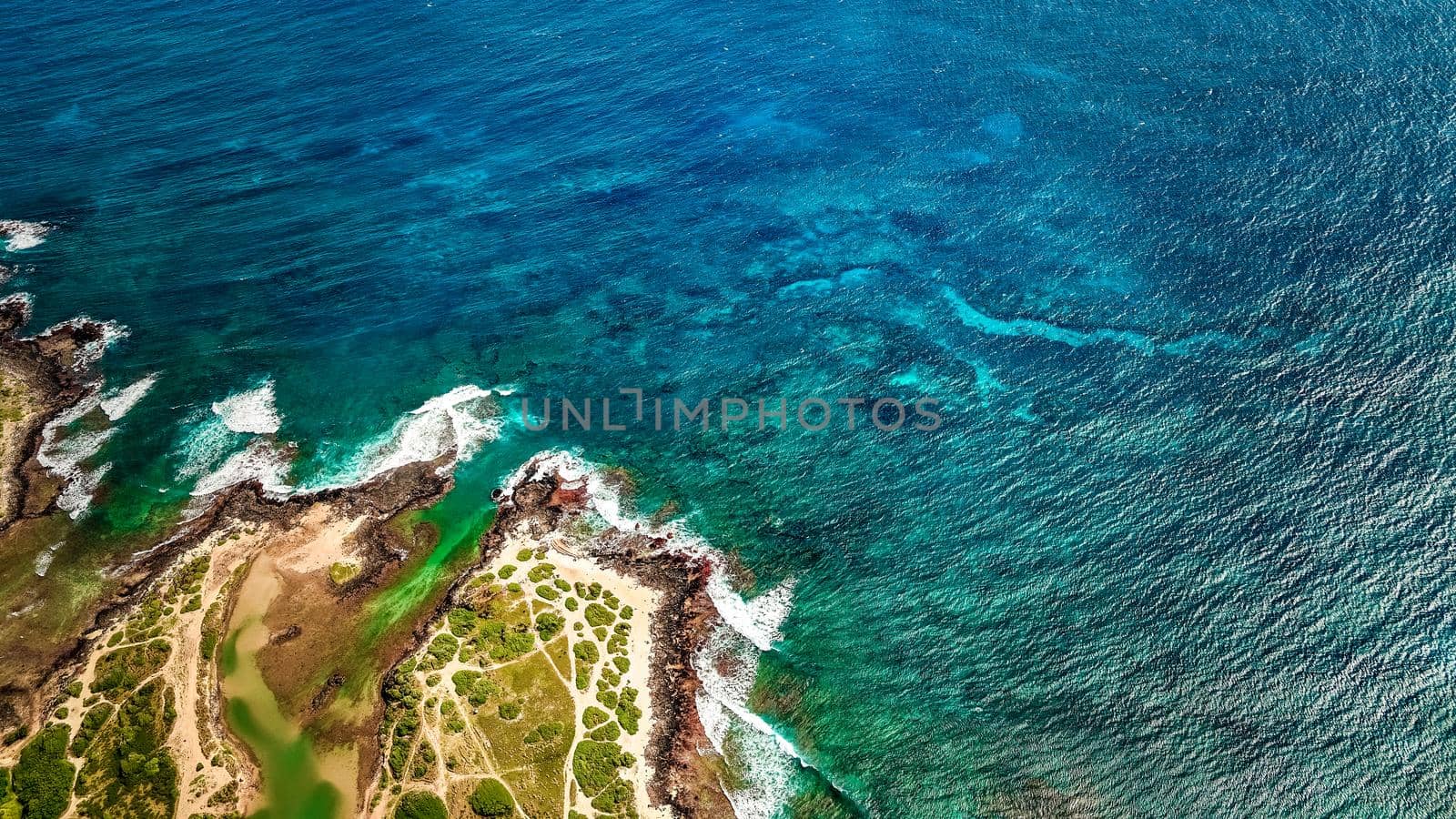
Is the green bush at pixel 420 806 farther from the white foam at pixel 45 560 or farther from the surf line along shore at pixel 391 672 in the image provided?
the white foam at pixel 45 560

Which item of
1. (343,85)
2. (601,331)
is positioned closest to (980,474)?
(601,331)

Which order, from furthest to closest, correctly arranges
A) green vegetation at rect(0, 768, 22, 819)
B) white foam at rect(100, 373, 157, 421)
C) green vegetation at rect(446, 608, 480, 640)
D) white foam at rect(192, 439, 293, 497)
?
white foam at rect(100, 373, 157, 421) < white foam at rect(192, 439, 293, 497) < green vegetation at rect(446, 608, 480, 640) < green vegetation at rect(0, 768, 22, 819)

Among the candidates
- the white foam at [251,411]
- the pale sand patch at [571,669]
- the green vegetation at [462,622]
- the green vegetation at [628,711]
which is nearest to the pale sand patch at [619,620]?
the pale sand patch at [571,669]

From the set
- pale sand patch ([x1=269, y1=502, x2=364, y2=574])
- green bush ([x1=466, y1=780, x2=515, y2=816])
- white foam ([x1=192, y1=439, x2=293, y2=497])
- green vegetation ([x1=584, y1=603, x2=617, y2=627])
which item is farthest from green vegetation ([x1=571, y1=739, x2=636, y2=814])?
white foam ([x1=192, y1=439, x2=293, y2=497])

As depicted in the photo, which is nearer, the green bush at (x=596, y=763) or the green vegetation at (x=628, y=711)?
the green bush at (x=596, y=763)

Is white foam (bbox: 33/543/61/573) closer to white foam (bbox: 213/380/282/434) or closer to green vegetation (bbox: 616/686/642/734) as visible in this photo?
white foam (bbox: 213/380/282/434)

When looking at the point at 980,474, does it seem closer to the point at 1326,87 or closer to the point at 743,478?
the point at 743,478
